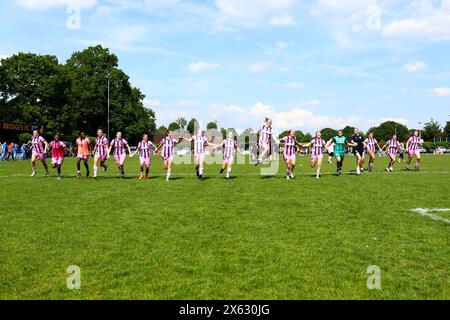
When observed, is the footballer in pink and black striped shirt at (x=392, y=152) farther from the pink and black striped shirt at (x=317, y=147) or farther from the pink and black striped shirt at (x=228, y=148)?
the pink and black striped shirt at (x=228, y=148)

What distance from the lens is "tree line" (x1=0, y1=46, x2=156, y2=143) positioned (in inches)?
2496

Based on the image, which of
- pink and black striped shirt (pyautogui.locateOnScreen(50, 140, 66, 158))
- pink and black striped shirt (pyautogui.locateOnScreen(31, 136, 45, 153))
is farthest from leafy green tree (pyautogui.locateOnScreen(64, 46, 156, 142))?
pink and black striped shirt (pyautogui.locateOnScreen(50, 140, 66, 158))

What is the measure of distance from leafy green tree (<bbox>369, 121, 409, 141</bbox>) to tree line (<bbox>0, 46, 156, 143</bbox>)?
385ft

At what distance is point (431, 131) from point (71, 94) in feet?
357

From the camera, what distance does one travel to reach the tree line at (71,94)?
2496 inches

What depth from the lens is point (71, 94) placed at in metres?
68.6

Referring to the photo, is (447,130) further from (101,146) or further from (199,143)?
(101,146)

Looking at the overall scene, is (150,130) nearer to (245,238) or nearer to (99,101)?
(99,101)

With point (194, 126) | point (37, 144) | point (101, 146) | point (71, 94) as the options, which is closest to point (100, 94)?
point (71, 94)
